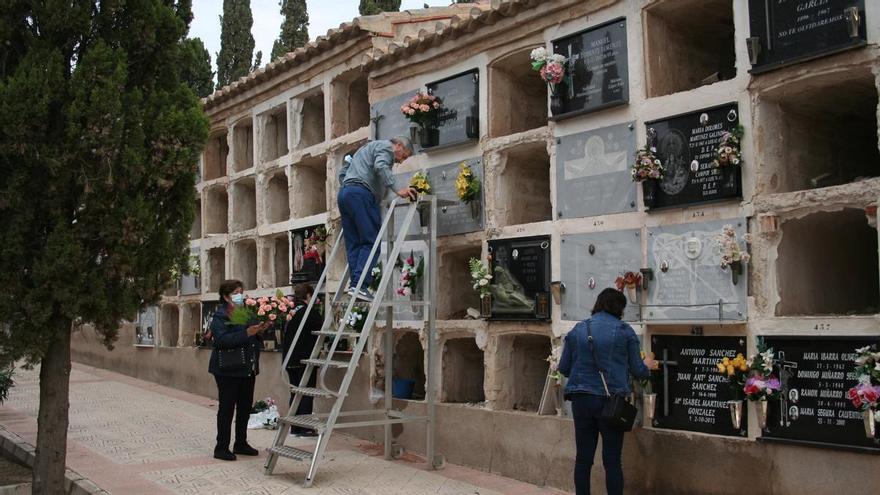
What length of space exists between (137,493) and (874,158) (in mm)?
5355

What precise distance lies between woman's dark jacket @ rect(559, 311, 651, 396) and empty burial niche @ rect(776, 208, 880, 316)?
2.77ft

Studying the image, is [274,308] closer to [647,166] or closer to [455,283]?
[455,283]

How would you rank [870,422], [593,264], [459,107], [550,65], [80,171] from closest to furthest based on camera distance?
[870,422]
[80,171]
[593,264]
[550,65]
[459,107]

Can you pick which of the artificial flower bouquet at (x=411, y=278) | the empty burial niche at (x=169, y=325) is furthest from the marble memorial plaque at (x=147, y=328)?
the artificial flower bouquet at (x=411, y=278)

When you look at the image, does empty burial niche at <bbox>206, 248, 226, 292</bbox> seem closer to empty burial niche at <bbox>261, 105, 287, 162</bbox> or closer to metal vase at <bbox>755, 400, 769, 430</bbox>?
empty burial niche at <bbox>261, 105, 287, 162</bbox>

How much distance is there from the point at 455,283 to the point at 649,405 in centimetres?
243

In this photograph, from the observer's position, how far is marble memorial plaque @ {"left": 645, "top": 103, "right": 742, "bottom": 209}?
521 centimetres

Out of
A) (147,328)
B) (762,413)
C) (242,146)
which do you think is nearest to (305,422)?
(762,413)

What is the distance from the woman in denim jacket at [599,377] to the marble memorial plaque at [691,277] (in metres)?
0.40

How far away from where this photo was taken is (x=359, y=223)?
6.87 m

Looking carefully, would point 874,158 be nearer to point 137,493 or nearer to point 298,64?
point 137,493

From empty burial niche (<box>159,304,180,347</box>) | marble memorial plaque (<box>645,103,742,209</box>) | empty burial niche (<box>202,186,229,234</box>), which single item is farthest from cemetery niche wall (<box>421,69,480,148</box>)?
empty burial niche (<box>159,304,180,347</box>)

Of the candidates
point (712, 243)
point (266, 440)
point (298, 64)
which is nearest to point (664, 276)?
point (712, 243)

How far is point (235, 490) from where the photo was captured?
5930mm
